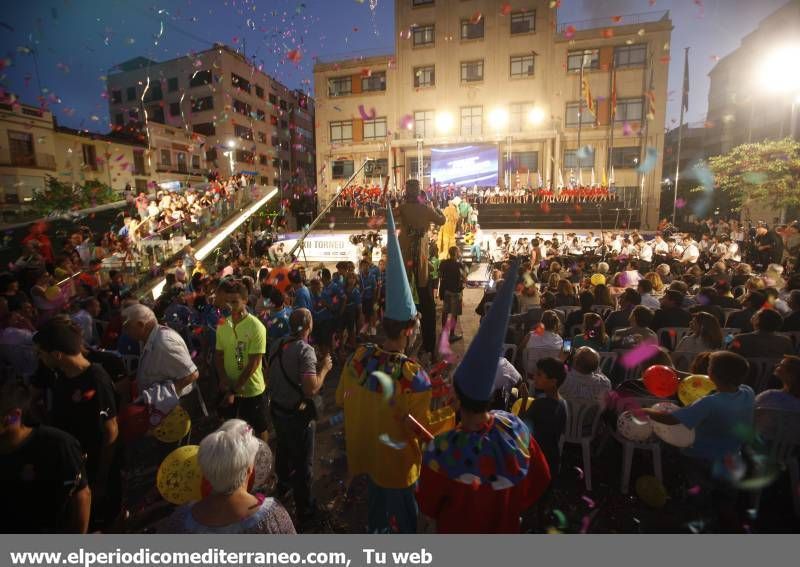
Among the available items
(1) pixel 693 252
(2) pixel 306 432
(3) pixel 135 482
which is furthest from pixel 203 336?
(1) pixel 693 252

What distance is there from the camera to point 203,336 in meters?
5.95

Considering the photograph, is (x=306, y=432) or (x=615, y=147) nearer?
(x=306, y=432)

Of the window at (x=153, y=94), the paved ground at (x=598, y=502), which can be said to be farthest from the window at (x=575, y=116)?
the window at (x=153, y=94)

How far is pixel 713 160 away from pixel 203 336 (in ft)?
86.9

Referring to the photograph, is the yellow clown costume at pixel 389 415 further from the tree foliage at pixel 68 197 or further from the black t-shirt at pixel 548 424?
the tree foliage at pixel 68 197

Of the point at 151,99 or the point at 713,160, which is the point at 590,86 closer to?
the point at 713,160

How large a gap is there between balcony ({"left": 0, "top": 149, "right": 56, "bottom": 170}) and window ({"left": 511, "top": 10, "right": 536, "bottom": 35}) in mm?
31481

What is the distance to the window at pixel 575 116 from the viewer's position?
28094mm

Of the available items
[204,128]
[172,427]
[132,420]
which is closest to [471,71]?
[204,128]

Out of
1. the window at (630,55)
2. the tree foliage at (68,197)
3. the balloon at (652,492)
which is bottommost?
the balloon at (652,492)

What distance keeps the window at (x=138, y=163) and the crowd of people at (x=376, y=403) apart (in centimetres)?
3155

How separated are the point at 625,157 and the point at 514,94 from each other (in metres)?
8.55

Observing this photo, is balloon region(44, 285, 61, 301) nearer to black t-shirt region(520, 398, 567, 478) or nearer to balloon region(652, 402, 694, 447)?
black t-shirt region(520, 398, 567, 478)

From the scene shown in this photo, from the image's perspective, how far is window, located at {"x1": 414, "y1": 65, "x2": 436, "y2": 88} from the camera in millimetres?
30719
